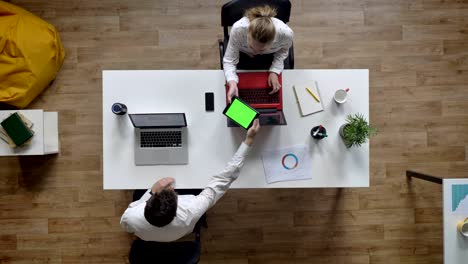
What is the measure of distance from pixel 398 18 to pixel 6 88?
2987 mm

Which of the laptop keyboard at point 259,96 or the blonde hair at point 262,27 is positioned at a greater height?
the blonde hair at point 262,27

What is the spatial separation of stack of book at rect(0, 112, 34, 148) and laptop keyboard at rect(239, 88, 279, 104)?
1.41 metres

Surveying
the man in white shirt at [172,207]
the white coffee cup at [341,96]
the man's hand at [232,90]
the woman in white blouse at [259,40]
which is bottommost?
the man in white shirt at [172,207]

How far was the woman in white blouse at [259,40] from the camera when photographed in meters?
1.67

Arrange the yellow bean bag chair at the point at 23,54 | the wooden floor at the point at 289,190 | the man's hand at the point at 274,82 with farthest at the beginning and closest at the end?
the wooden floor at the point at 289,190 → the yellow bean bag chair at the point at 23,54 → the man's hand at the point at 274,82

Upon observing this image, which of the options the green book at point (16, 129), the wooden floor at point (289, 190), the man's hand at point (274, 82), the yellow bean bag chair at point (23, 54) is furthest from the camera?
the wooden floor at point (289, 190)

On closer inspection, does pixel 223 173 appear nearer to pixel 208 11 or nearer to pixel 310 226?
pixel 310 226

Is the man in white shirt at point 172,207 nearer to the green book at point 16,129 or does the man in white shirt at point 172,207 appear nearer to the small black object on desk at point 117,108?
the small black object on desk at point 117,108

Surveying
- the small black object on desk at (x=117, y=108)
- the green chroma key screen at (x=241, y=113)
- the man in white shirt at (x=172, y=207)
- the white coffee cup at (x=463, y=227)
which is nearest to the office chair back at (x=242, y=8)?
the green chroma key screen at (x=241, y=113)

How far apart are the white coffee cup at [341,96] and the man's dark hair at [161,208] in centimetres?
105

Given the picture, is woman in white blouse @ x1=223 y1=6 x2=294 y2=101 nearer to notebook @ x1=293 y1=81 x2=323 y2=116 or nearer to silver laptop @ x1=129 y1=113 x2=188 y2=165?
notebook @ x1=293 y1=81 x2=323 y2=116

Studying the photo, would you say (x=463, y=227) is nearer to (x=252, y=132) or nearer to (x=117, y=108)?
(x=252, y=132)

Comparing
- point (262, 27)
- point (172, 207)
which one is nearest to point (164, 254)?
point (172, 207)

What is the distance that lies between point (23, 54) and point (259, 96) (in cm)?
169
